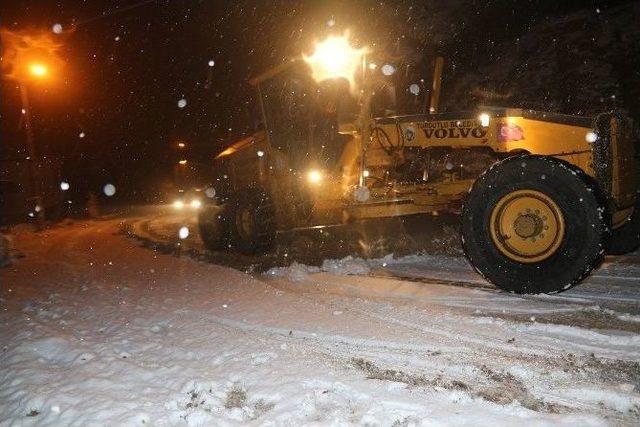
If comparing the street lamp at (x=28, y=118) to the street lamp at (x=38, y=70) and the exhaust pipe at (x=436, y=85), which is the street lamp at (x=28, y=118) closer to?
the street lamp at (x=38, y=70)

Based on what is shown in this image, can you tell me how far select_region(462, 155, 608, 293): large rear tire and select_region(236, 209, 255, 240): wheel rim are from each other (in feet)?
14.7

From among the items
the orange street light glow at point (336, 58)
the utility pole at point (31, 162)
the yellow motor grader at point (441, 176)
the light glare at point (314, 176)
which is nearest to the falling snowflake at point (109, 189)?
the utility pole at point (31, 162)

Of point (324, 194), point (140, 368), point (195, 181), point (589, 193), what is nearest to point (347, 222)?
point (324, 194)

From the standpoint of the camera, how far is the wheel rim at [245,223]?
8352mm

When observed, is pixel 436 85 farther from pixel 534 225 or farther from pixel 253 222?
pixel 253 222

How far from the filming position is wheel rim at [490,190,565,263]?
14.5ft

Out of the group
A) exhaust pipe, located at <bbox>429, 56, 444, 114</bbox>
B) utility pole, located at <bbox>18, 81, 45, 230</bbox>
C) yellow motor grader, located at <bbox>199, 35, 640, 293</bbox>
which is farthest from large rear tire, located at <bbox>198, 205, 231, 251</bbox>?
utility pole, located at <bbox>18, 81, 45, 230</bbox>

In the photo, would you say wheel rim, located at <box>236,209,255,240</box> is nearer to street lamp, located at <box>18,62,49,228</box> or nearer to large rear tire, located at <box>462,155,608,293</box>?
large rear tire, located at <box>462,155,608,293</box>

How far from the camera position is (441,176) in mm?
6449

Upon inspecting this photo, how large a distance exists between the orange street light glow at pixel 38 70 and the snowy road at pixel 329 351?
14175 mm

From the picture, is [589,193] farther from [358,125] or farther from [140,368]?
[140,368]

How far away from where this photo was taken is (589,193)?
420 centimetres

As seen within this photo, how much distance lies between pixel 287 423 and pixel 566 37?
16547 millimetres

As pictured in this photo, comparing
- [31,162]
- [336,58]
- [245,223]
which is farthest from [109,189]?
[336,58]
